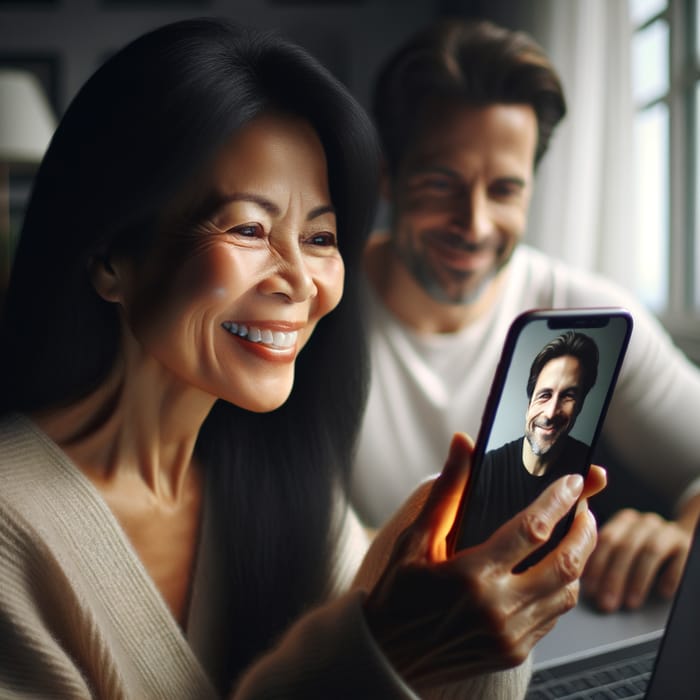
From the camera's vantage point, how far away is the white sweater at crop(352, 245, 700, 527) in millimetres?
1287

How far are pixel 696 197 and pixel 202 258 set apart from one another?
2.02 meters

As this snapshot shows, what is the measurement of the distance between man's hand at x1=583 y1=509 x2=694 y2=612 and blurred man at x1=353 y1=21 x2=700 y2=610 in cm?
14

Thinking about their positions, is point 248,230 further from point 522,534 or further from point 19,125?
point 19,125

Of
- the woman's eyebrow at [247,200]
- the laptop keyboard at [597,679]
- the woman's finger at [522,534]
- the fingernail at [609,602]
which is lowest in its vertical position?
the laptop keyboard at [597,679]

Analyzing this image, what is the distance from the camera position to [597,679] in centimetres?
76

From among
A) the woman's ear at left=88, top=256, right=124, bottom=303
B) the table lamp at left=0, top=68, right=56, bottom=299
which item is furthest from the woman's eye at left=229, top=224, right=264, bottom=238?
the table lamp at left=0, top=68, right=56, bottom=299

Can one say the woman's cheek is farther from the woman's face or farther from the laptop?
the laptop

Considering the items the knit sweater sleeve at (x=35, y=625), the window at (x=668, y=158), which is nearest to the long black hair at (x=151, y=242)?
the knit sweater sleeve at (x=35, y=625)

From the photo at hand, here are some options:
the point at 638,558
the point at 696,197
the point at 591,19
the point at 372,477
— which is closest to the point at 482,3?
the point at 591,19

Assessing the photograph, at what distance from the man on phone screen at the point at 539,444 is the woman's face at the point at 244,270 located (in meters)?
0.19

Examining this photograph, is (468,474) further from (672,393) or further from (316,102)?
(672,393)

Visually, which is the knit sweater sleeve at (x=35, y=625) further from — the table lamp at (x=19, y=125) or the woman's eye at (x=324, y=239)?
the table lamp at (x=19, y=125)

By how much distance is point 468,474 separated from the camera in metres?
0.57

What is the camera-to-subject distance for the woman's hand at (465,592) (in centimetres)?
52
